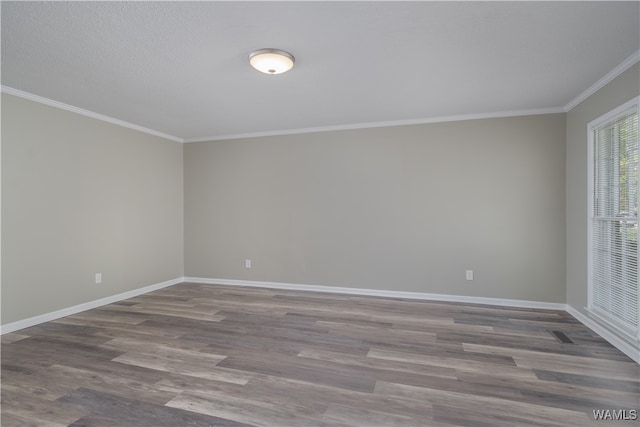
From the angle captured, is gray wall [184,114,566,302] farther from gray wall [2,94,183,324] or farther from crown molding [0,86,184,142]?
crown molding [0,86,184,142]

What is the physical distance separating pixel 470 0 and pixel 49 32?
273 cm

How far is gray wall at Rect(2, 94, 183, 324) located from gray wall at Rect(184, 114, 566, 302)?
69cm

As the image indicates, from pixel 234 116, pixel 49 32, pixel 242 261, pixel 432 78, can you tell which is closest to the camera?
pixel 49 32

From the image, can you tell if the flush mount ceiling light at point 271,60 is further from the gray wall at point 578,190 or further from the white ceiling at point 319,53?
the gray wall at point 578,190

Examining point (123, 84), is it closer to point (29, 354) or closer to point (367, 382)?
point (29, 354)

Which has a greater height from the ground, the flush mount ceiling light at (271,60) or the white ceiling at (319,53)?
the white ceiling at (319,53)

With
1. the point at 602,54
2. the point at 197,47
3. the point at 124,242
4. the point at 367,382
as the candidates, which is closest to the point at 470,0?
the point at 602,54

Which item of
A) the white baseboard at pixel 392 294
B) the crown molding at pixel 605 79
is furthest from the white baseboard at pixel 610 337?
the crown molding at pixel 605 79

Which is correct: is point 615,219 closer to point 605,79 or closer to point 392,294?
point 605,79

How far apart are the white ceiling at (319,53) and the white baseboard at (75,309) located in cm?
235

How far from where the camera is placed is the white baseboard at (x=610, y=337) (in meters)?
2.52

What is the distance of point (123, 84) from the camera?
303 cm

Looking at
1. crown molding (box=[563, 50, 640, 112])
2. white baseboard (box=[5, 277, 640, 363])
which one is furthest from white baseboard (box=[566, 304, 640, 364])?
crown molding (box=[563, 50, 640, 112])

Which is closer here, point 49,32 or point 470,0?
point 470,0
